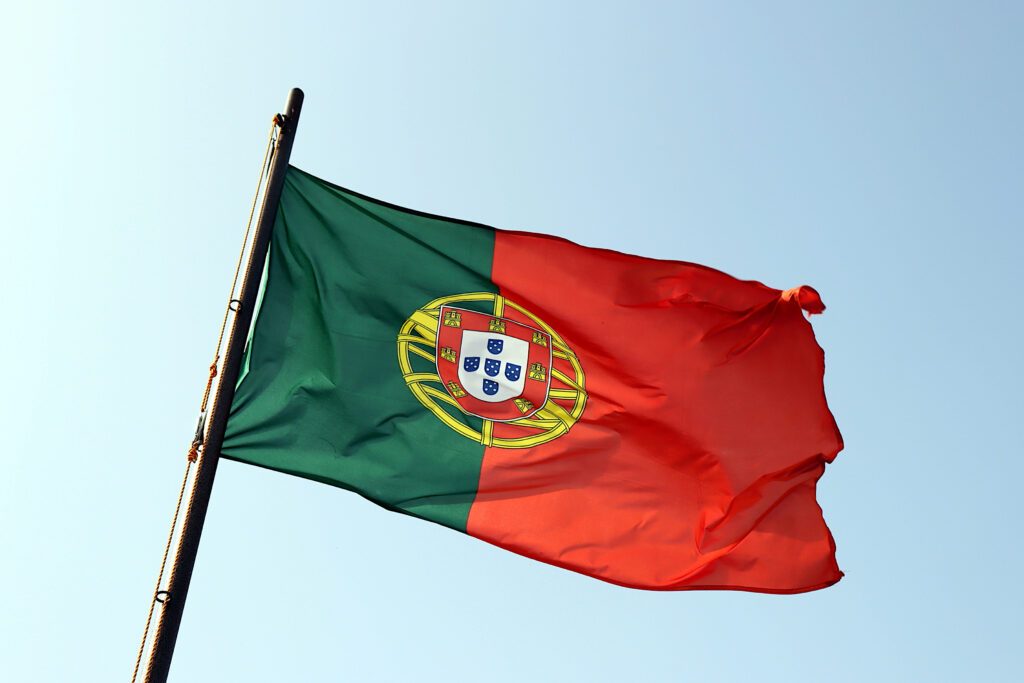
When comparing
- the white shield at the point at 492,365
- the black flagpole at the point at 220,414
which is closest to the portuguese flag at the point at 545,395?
the white shield at the point at 492,365

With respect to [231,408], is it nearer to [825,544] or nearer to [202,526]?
[202,526]

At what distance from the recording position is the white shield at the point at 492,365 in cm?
1090

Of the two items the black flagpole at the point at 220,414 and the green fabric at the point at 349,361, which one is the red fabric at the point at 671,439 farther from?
the black flagpole at the point at 220,414

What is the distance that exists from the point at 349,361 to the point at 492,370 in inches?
59.7

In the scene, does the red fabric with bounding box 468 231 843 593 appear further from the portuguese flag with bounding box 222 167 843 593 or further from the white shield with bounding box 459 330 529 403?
the white shield with bounding box 459 330 529 403

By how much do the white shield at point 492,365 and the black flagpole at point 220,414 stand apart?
2.37 m

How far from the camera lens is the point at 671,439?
11.9 metres

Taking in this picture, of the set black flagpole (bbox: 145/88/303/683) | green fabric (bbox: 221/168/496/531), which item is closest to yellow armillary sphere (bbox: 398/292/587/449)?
green fabric (bbox: 221/168/496/531)

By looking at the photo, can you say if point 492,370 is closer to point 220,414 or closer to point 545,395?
point 545,395

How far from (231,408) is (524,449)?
300 cm

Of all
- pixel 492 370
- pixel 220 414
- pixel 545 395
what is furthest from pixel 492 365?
pixel 220 414

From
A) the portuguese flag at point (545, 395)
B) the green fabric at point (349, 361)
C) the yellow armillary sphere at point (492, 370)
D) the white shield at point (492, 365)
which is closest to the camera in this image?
the green fabric at point (349, 361)

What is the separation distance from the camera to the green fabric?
374 inches

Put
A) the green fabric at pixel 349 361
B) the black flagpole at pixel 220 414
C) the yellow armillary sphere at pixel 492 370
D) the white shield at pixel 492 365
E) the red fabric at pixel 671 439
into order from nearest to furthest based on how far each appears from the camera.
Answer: the black flagpole at pixel 220 414 < the green fabric at pixel 349 361 < the yellow armillary sphere at pixel 492 370 < the white shield at pixel 492 365 < the red fabric at pixel 671 439
